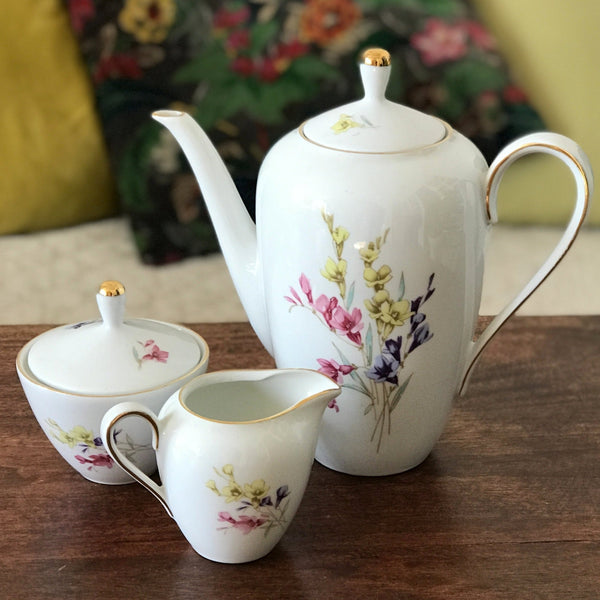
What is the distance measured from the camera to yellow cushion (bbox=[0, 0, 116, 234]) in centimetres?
123

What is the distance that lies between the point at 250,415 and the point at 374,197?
155 millimetres

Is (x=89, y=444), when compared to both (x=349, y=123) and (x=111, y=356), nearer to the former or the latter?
(x=111, y=356)

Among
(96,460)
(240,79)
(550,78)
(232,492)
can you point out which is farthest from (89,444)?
(550,78)

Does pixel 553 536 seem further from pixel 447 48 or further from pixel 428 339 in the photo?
pixel 447 48

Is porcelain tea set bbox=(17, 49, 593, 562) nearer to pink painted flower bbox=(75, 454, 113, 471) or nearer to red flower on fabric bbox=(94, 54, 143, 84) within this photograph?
pink painted flower bbox=(75, 454, 113, 471)

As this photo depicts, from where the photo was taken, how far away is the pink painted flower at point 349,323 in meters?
0.60

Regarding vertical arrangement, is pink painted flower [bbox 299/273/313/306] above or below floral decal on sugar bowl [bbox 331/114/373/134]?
below

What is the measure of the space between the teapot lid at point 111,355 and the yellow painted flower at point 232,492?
92 millimetres

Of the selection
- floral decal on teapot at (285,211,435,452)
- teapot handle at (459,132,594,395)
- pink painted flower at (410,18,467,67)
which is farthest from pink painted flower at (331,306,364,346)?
pink painted flower at (410,18,467,67)

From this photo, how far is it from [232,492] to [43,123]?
0.83m

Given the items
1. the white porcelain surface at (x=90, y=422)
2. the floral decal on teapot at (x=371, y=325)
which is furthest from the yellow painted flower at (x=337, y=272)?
the white porcelain surface at (x=90, y=422)

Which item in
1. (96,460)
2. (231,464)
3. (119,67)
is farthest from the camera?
(119,67)

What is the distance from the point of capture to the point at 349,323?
61 centimetres

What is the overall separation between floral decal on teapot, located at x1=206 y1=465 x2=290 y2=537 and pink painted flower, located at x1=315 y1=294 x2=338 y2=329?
11 cm
